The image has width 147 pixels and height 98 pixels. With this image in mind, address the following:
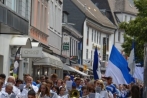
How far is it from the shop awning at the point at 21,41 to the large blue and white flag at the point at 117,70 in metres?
7.91

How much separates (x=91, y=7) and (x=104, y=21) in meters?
2.54

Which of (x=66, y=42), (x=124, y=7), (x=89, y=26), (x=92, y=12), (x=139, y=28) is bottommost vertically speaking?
(x=66, y=42)

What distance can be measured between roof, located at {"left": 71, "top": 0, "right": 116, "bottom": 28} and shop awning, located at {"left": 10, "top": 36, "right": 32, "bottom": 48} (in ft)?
159

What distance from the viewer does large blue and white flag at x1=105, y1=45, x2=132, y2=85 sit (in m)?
24.0

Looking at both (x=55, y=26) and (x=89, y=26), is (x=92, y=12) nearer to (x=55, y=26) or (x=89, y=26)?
(x=89, y=26)

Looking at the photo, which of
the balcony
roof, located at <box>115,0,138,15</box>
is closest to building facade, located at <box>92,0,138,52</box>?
roof, located at <box>115,0,138,15</box>

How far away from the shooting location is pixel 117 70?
24.1 meters

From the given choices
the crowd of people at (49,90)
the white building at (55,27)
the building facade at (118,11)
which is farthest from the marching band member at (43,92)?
the building facade at (118,11)

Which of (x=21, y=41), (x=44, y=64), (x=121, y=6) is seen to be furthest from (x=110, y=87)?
(x=121, y=6)

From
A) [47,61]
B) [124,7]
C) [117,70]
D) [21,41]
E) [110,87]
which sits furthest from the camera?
[124,7]

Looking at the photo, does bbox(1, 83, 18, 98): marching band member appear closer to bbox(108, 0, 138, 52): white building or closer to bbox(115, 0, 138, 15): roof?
bbox(108, 0, 138, 52): white building

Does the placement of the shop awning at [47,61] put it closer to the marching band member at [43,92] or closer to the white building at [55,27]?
the white building at [55,27]

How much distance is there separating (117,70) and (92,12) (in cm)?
6691

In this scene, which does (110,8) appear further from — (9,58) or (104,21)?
(9,58)
